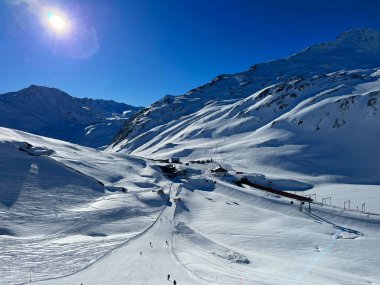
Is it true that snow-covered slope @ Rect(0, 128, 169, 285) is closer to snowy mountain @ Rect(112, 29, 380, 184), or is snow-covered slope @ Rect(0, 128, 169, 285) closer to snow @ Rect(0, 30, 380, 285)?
snow @ Rect(0, 30, 380, 285)

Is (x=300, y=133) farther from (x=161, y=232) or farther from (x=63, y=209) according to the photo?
(x=63, y=209)

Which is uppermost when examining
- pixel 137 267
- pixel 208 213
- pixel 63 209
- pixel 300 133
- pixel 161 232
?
pixel 300 133

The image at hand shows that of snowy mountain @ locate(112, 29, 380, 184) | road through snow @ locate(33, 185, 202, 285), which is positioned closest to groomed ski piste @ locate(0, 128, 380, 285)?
road through snow @ locate(33, 185, 202, 285)

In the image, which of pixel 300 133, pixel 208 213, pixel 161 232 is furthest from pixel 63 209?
pixel 300 133

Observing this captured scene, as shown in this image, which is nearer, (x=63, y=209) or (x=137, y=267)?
(x=137, y=267)

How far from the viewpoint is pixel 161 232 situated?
4334cm

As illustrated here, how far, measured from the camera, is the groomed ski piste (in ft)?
97.3

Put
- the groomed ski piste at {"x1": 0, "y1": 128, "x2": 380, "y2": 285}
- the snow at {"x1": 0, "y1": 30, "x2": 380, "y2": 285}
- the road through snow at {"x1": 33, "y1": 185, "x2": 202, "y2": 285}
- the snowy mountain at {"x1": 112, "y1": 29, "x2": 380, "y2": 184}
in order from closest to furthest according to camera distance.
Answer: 1. the road through snow at {"x1": 33, "y1": 185, "x2": 202, "y2": 285}
2. the groomed ski piste at {"x1": 0, "y1": 128, "x2": 380, "y2": 285}
3. the snow at {"x1": 0, "y1": 30, "x2": 380, "y2": 285}
4. the snowy mountain at {"x1": 112, "y1": 29, "x2": 380, "y2": 184}

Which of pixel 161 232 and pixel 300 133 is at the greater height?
pixel 300 133

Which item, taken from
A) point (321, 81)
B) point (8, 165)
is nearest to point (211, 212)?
point (8, 165)

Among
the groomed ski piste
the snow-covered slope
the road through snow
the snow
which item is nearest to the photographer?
the road through snow

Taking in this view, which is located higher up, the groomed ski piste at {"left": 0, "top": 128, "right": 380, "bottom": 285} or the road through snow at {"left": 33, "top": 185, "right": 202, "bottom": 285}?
the groomed ski piste at {"left": 0, "top": 128, "right": 380, "bottom": 285}

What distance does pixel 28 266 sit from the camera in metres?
29.5

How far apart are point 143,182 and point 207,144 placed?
5922 cm
